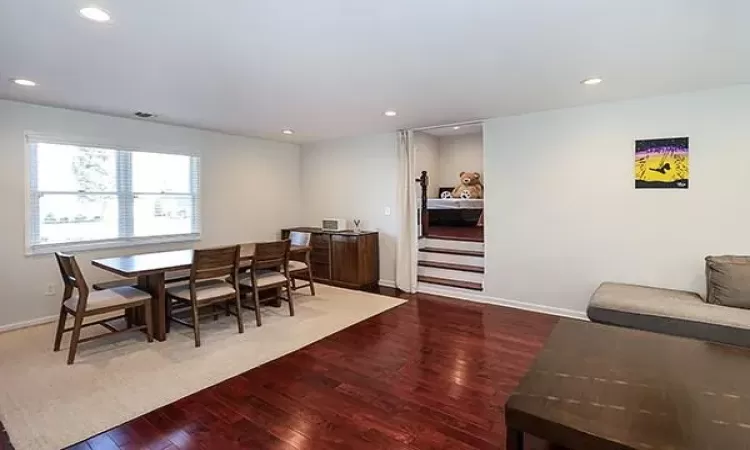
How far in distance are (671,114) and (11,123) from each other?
21.5 ft

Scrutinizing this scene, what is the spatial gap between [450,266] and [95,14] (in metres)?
4.76

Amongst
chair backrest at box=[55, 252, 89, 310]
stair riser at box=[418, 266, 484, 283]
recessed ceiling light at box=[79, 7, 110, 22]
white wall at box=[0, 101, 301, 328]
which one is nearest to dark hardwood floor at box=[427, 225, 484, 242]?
stair riser at box=[418, 266, 484, 283]

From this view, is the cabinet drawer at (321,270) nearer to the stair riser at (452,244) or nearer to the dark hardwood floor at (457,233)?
the stair riser at (452,244)

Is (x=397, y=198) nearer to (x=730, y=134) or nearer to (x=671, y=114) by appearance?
(x=671, y=114)

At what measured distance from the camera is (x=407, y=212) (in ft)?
18.8

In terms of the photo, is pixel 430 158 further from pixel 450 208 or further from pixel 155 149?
pixel 155 149

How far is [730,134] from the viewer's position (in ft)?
11.9

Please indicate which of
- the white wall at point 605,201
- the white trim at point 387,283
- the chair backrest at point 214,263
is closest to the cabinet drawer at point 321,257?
the white trim at point 387,283

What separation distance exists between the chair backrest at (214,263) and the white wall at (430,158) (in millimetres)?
3907

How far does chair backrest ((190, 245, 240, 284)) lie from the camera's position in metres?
3.60

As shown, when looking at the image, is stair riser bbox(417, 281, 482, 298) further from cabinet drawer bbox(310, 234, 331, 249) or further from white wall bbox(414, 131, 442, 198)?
white wall bbox(414, 131, 442, 198)

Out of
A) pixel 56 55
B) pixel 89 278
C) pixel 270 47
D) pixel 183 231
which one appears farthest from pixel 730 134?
pixel 89 278

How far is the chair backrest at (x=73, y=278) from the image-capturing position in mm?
3221

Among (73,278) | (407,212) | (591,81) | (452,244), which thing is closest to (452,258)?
(452,244)
